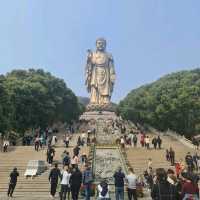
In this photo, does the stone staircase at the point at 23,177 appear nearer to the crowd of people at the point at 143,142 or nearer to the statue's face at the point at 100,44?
the crowd of people at the point at 143,142

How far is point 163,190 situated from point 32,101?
150 ft

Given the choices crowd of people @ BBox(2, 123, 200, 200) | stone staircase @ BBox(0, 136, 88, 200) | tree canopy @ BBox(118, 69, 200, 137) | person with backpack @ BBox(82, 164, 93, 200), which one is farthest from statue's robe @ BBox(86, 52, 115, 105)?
person with backpack @ BBox(82, 164, 93, 200)

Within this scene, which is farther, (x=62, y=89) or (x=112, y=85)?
(x=112, y=85)

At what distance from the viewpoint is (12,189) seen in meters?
18.0

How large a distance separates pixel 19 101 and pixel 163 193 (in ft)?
143

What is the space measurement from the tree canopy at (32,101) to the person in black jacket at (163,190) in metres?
33.0

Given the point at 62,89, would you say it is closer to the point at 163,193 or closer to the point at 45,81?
the point at 45,81

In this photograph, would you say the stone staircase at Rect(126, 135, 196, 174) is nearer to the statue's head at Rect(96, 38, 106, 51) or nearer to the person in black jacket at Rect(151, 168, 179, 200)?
the person in black jacket at Rect(151, 168, 179, 200)

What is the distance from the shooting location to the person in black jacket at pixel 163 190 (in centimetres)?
909

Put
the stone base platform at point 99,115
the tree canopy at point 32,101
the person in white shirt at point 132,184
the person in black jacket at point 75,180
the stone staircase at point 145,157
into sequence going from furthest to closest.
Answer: the stone base platform at point 99,115 → the tree canopy at point 32,101 → the stone staircase at point 145,157 → the person in black jacket at point 75,180 → the person in white shirt at point 132,184

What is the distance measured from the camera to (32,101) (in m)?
53.9

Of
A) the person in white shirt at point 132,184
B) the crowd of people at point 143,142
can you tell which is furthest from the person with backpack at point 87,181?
the crowd of people at point 143,142

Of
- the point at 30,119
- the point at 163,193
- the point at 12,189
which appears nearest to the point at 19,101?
the point at 30,119

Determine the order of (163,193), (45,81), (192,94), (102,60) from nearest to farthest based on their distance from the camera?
(163,193), (192,94), (45,81), (102,60)
